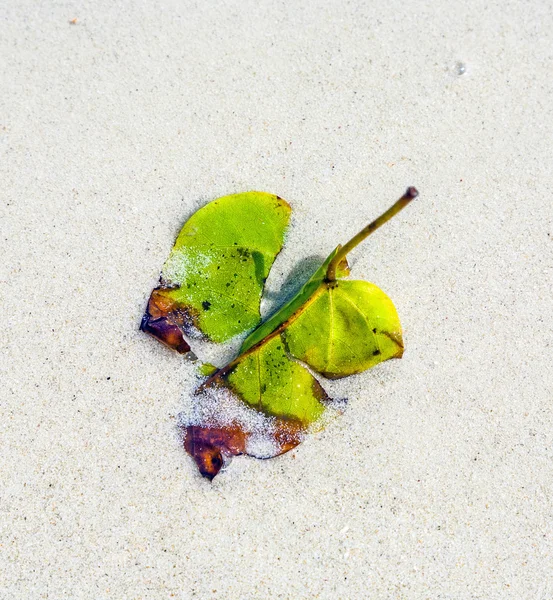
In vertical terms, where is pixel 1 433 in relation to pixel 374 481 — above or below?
below

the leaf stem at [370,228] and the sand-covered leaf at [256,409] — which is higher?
the leaf stem at [370,228]

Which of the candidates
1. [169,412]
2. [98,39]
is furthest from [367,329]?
[98,39]

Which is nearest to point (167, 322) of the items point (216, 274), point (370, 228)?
point (216, 274)

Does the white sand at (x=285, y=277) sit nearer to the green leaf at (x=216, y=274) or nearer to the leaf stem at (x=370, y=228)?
the green leaf at (x=216, y=274)

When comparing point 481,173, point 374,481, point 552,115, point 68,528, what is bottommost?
point 68,528

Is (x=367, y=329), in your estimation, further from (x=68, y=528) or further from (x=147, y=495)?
(x=68, y=528)

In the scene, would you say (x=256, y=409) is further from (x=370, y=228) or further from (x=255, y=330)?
(x=370, y=228)

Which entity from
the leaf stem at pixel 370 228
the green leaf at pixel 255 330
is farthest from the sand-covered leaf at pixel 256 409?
the leaf stem at pixel 370 228
